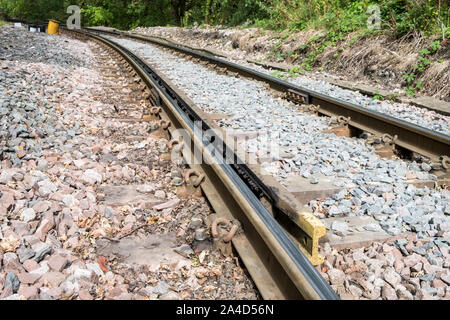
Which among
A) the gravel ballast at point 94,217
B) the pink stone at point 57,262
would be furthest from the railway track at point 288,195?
the pink stone at point 57,262

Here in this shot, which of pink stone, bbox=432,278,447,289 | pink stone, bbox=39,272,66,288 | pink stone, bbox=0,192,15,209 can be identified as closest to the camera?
pink stone, bbox=39,272,66,288

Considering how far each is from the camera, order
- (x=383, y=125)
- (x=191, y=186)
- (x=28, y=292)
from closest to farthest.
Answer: (x=28, y=292), (x=191, y=186), (x=383, y=125)

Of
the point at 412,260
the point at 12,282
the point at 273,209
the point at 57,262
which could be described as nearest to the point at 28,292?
the point at 12,282

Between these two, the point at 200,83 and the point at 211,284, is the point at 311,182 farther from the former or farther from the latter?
the point at 200,83

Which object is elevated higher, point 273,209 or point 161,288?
point 273,209

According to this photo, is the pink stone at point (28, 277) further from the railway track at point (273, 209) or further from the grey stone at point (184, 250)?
the railway track at point (273, 209)

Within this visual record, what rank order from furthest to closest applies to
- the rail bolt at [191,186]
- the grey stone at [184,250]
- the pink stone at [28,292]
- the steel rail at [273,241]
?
the rail bolt at [191,186] < the grey stone at [184,250] < the pink stone at [28,292] < the steel rail at [273,241]

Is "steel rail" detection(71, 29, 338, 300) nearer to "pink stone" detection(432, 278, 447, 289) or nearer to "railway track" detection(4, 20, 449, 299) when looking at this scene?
"railway track" detection(4, 20, 449, 299)

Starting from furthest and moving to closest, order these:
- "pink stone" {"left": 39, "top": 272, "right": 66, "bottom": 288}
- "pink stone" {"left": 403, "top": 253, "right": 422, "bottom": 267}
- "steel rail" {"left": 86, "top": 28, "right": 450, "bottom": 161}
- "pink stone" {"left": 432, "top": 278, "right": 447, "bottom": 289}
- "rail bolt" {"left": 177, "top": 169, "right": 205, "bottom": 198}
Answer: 1. "steel rail" {"left": 86, "top": 28, "right": 450, "bottom": 161}
2. "rail bolt" {"left": 177, "top": 169, "right": 205, "bottom": 198}
3. "pink stone" {"left": 403, "top": 253, "right": 422, "bottom": 267}
4. "pink stone" {"left": 432, "top": 278, "right": 447, "bottom": 289}
5. "pink stone" {"left": 39, "top": 272, "right": 66, "bottom": 288}

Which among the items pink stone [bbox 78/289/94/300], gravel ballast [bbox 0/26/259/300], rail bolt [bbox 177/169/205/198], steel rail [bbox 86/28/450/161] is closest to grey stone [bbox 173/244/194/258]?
gravel ballast [bbox 0/26/259/300]

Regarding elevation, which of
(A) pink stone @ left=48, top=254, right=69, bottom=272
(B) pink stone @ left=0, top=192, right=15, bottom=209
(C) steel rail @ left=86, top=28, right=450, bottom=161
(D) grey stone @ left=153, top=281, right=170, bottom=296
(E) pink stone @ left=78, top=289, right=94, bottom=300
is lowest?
(D) grey stone @ left=153, top=281, right=170, bottom=296

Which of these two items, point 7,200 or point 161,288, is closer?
point 161,288

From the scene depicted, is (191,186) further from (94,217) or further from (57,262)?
(57,262)
